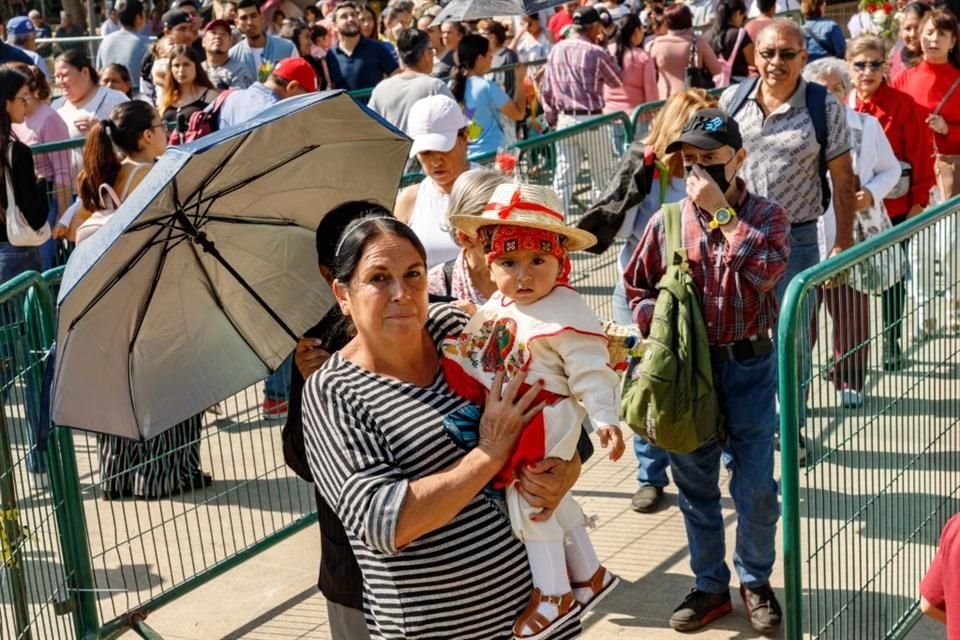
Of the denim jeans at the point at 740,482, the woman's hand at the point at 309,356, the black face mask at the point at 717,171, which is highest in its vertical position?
the black face mask at the point at 717,171

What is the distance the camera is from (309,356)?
3.81 meters

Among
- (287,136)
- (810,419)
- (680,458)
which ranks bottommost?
(680,458)

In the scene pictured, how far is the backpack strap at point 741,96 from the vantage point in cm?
656

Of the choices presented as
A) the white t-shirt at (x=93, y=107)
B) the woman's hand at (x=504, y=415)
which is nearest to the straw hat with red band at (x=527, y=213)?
the woman's hand at (x=504, y=415)

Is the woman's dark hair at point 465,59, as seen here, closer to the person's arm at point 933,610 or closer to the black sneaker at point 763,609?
the black sneaker at point 763,609

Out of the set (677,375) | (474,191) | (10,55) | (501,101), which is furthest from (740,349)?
(10,55)

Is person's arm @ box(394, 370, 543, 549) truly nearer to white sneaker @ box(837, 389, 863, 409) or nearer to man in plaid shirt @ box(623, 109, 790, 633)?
white sneaker @ box(837, 389, 863, 409)

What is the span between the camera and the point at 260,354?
405 centimetres

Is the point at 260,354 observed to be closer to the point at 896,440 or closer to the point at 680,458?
the point at 680,458

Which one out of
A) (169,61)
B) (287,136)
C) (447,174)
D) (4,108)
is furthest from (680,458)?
(169,61)

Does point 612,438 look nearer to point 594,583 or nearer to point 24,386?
point 594,583

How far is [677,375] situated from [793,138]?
1.94m

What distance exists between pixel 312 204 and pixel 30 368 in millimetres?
1253

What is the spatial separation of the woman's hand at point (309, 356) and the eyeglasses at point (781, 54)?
3310 mm
